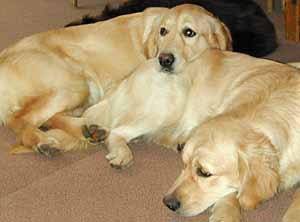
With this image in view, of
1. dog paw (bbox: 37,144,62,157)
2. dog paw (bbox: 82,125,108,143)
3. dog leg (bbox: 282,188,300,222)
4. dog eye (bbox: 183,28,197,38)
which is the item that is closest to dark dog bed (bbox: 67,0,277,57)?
dog eye (bbox: 183,28,197,38)

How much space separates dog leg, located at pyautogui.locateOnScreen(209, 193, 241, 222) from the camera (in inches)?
84.4

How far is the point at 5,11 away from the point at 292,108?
377 cm

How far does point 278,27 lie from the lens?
184 inches

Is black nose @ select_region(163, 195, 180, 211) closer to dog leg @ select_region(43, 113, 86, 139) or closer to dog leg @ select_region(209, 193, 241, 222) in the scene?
dog leg @ select_region(209, 193, 241, 222)

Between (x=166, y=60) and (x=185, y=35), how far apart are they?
0.87 feet

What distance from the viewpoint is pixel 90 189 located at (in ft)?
8.06

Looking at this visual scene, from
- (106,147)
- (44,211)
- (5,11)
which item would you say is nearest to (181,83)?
(106,147)

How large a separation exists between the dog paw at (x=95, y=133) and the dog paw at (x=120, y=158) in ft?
0.53

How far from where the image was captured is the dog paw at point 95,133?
2.79m

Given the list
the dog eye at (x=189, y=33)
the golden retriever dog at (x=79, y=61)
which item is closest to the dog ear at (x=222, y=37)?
the golden retriever dog at (x=79, y=61)

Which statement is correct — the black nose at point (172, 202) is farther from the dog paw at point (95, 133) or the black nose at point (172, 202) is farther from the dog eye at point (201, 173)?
the dog paw at point (95, 133)

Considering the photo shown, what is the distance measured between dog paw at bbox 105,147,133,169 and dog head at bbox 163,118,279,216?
539 millimetres

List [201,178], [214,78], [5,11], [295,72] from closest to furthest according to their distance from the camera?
[201,178] < [295,72] < [214,78] < [5,11]

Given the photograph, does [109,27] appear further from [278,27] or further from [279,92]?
[278,27]
